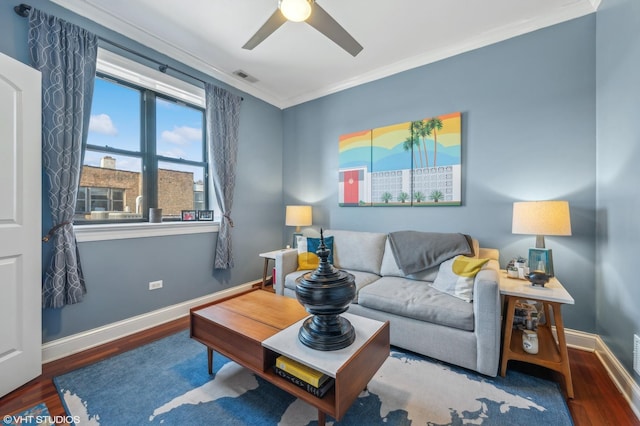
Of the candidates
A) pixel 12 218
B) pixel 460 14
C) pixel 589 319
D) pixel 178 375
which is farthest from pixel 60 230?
pixel 589 319

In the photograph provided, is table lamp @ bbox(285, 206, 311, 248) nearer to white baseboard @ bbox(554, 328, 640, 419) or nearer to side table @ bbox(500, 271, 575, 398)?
side table @ bbox(500, 271, 575, 398)

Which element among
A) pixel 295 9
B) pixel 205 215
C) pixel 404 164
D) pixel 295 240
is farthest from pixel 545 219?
pixel 205 215

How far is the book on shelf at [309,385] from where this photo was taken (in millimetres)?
1216

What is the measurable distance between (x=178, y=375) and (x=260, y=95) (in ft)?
11.2

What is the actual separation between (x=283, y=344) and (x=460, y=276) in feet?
4.86

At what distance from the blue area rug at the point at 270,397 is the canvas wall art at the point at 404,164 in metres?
1.64

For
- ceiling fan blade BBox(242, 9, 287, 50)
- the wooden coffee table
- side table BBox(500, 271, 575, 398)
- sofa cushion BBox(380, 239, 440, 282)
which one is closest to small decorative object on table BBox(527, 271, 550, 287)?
side table BBox(500, 271, 575, 398)

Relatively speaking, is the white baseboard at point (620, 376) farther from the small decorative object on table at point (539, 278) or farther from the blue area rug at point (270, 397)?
the small decorative object on table at point (539, 278)

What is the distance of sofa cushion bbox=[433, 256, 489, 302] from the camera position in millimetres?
1991

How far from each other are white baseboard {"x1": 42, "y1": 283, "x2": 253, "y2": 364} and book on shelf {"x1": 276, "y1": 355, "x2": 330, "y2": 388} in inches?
74.4

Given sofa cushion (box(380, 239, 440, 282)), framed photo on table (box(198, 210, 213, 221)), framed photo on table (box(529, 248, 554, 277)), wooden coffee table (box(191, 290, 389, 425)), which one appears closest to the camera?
wooden coffee table (box(191, 290, 389, 425))

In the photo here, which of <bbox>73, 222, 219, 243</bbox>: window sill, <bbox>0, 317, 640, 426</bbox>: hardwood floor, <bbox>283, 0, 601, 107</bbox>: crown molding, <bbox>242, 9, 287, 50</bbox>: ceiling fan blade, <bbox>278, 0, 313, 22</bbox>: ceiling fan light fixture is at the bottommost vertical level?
<bbox>0, 317, 640, 426</bbox>: hardwood floor

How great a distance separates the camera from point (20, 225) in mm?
1710

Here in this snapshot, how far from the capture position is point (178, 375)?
71.7 inches
